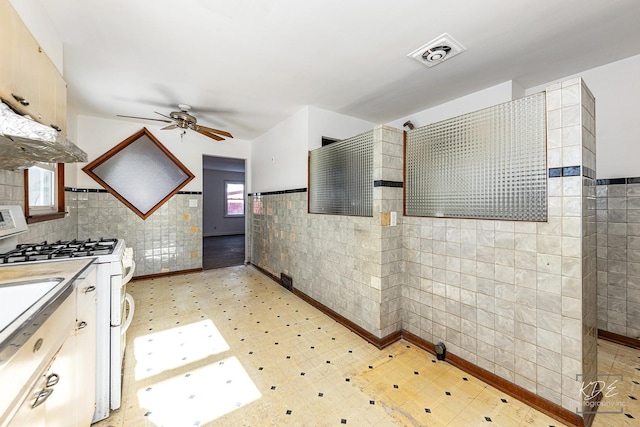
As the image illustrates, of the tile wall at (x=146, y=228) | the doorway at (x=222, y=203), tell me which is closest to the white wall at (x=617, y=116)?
the tile wall at (x=146, y=228)

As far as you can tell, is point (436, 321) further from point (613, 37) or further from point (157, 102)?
point (157, 102)

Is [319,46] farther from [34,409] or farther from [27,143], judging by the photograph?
[34,409]

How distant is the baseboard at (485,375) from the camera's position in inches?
57.8

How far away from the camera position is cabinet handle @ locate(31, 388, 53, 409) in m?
0.77

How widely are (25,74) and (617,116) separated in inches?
174

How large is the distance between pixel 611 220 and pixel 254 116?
4.23 m

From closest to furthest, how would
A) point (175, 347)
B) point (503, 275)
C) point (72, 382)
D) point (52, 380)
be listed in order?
point (52, 380), point (72, 382), point (503, 275), point (175, 347)

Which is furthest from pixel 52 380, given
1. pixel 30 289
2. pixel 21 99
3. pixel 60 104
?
pixel 60 104

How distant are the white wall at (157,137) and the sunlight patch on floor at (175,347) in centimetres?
277

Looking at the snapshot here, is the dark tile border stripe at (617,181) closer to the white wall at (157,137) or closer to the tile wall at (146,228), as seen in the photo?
the white wall at (157,137)

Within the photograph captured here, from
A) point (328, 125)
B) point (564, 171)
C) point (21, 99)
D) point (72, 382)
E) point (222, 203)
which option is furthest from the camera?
point (222, 203)

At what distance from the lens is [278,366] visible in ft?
6.50

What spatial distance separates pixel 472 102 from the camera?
2879 mm

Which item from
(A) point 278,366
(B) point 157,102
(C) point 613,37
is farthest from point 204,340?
(C) point 613,37
